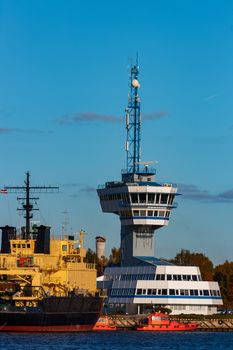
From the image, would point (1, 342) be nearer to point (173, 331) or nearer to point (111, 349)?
point (111, 349)

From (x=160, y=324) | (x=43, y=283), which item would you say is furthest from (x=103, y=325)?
(x=43, y=283)

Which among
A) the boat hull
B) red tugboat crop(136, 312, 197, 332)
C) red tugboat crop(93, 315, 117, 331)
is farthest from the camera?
red tugboat crop(136, 312, 197, 332)

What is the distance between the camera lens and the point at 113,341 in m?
157

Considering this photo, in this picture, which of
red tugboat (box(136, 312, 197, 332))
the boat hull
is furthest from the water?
red tugboat (box(136, 312, 197, 332))

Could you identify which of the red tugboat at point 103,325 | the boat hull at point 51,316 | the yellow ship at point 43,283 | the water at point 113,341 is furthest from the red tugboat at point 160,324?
the boat hull at point 51,316

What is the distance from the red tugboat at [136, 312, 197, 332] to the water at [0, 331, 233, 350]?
6.33m

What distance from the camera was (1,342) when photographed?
474 ft

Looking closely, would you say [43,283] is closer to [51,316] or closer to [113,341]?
[51,316]

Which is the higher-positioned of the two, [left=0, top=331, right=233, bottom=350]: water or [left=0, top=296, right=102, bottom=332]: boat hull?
[left=0, top=296, right=102, bottom=332]: boat hull

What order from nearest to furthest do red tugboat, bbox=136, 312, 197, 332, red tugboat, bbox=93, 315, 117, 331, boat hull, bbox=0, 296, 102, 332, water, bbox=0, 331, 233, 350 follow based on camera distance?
1. water, bbox=0, 331, 233, 350
2. boat hull, bbox=0, 296, 102, 332
3. red tugboat, bbox=93, 315, 117, 331
4. red tugboat, bbox=136, 312, 197, 332

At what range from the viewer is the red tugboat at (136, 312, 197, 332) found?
187000 mm

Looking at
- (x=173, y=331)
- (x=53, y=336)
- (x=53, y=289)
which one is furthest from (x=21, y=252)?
(x=173, y=331)

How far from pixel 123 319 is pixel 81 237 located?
26.6 meters

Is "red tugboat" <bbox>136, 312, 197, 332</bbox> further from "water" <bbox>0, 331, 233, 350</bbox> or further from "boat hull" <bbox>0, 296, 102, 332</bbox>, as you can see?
"boat hull" <bbox>0, 296, 102, 332</bbox>
